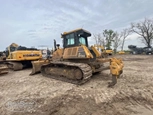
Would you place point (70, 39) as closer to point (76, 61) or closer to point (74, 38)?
point (74, 38)

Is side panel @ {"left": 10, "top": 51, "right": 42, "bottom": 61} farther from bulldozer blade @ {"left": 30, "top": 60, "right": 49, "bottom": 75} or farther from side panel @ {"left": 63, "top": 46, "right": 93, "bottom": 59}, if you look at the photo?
side panel @ {"left": 63, "top": 46, "right": 93, "bottom": 59}

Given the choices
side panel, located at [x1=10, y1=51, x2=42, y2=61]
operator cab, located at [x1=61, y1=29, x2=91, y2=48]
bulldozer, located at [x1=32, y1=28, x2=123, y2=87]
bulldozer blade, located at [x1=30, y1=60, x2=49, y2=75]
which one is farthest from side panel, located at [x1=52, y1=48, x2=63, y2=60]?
side panel, located at [x1=10, y1=51, x2=42, y2=61]

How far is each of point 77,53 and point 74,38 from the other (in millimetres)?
891

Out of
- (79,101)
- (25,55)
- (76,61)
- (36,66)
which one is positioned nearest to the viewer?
(79,101)

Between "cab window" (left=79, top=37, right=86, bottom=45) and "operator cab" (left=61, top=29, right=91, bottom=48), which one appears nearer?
"operator cab" (left=61, top=29, right=91, bottom=48)

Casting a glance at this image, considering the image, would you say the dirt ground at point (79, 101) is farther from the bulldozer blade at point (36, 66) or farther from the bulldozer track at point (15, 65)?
the bulldozer track at point (15, 65)

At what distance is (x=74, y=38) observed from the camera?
21.7ft

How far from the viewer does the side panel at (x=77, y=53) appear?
19.5 ft

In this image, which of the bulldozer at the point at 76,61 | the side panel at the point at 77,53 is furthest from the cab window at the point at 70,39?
the side panel at the point at 77,53

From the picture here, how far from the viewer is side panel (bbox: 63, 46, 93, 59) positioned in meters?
5.94

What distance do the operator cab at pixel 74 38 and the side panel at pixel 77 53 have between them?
1.11 feet

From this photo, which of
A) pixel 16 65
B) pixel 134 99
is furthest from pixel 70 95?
pixel 16 65

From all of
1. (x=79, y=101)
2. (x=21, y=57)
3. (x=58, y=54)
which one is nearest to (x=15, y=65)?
(x=21, y=57)

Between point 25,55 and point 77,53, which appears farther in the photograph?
point 25,55
